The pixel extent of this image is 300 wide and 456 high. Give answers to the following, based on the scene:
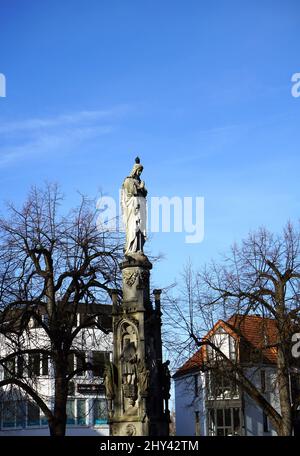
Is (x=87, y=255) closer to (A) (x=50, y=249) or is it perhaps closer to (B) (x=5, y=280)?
(A) (x=50, y=249)

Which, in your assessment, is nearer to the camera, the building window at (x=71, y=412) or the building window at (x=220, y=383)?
the building window at (x=220, y=383)

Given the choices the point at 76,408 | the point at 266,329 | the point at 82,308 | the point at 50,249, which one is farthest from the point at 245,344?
the point at 76,408

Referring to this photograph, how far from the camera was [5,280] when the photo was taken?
22875mm

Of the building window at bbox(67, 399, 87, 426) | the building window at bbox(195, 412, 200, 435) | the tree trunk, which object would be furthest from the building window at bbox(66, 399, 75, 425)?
the tree trunk

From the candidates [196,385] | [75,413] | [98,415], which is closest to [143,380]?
[196,385]

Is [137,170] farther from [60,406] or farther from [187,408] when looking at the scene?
[187,408]

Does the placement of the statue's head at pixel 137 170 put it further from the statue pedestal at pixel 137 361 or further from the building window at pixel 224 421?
the building window at pixel 224 421

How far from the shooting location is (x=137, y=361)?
51.8 feet

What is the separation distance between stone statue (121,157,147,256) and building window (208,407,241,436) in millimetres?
29788

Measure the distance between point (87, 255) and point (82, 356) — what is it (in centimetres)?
362

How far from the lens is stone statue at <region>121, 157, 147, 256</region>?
17.1m

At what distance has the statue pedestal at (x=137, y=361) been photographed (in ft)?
51.0

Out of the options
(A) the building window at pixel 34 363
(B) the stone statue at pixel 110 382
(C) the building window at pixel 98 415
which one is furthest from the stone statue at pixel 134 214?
(C) the building window at pixel 98 415

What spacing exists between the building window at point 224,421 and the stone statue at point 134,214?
2979 centimetres
